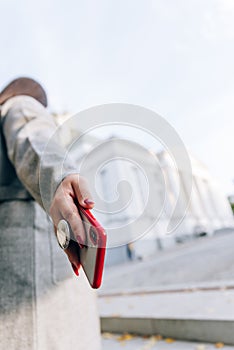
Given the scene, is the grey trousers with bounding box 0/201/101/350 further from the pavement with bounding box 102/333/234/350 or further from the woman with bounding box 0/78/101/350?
the pavement with bounding box 102/333/234/350

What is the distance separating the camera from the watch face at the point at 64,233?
52cm

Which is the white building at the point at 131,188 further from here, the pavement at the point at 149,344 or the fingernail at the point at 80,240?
the pavement at the point at 149,344

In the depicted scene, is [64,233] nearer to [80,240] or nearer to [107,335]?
[80,240]

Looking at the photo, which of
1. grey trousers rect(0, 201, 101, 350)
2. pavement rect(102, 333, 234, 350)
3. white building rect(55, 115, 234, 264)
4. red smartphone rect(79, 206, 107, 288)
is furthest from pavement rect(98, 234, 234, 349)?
red smartphone rect(79, 206, 107, 288)

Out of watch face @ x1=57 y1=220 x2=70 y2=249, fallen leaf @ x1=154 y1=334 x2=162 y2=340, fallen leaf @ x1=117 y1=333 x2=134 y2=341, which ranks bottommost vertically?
fallen leaf @ x1=117 y1=333 x2=134 y2=341

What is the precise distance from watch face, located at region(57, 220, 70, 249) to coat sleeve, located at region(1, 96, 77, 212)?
14cm

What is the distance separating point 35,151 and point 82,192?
1.07ft

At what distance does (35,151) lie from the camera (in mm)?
812

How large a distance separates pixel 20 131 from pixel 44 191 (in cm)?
39

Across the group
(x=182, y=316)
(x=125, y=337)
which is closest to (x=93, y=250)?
(x=182, y=316)

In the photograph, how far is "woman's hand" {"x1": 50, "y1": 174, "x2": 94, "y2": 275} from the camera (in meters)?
0.51

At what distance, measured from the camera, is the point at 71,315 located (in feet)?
3.59

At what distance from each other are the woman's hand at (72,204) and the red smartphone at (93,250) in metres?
0.02

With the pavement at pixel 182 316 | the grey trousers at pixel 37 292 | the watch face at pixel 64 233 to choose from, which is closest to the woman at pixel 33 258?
the grey trousers at pixel 37 292
